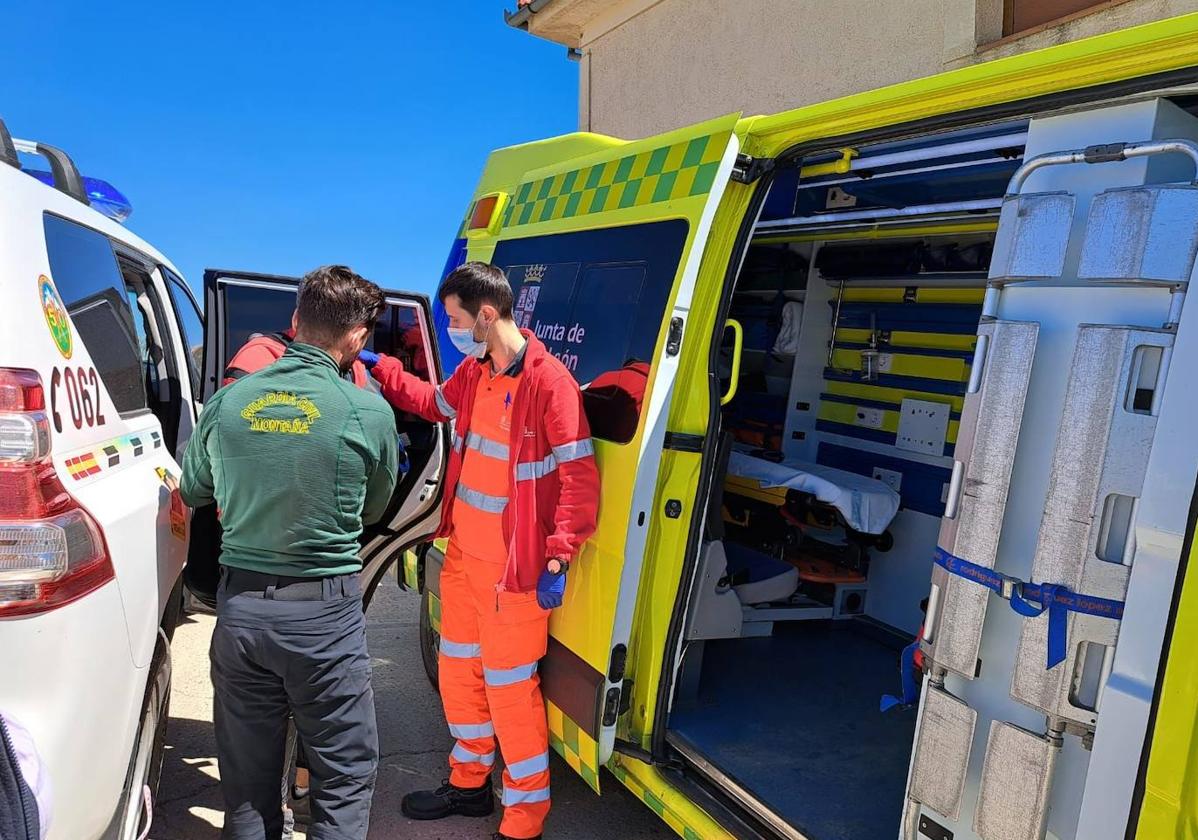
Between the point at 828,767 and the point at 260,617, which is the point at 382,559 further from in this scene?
the point at 828,767

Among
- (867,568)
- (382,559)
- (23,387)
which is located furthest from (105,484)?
(867,568)

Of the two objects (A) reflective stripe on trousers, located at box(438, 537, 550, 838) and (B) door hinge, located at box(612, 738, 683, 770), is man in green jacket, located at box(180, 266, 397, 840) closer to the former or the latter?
(A) reflective stripe on trousers, located at box(438, 537, 550, 838)

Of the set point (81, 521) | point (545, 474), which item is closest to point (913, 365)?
point (545, 474)

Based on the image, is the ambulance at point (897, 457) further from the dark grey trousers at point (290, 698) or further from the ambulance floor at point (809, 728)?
the dark grey trousers at point (290, 698)

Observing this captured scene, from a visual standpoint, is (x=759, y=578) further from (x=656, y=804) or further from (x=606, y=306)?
(x=606, y=306)

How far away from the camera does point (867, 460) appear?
481cm

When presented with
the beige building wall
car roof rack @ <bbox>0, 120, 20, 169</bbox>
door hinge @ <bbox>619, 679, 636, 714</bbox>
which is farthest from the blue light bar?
the beige building wall

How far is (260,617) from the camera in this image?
218 centimetres

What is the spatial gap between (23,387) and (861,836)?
8.54 feet

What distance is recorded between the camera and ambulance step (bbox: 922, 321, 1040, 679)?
1.72 metres

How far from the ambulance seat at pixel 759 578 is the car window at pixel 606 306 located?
1315 millimetres

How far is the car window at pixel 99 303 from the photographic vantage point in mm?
1942

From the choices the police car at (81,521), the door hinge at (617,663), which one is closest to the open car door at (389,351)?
the police car at (81,521)

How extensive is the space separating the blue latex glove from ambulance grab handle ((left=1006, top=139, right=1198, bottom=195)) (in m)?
1.72
